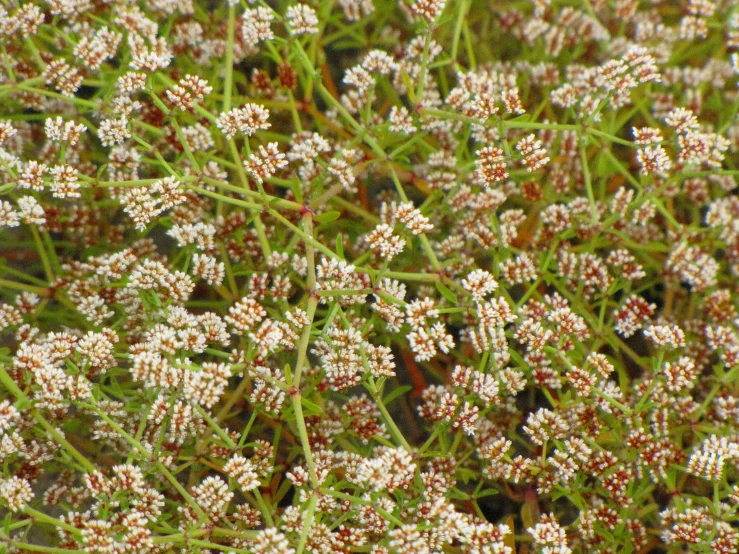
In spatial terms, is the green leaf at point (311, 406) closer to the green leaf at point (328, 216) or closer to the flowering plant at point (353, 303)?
the flowering plant at point (353, 303)

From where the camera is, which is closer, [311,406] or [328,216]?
[311,406]

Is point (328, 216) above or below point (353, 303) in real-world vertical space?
above

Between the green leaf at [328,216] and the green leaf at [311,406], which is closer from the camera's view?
the green leaf at [311,406]

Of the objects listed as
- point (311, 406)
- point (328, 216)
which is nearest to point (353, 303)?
point (328, 216)

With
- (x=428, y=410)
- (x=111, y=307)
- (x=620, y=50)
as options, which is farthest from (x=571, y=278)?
(x=111, y=307)

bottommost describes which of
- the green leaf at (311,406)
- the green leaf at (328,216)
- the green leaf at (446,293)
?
the green leaf at (311,406)

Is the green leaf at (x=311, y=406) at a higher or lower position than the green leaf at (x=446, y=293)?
lower

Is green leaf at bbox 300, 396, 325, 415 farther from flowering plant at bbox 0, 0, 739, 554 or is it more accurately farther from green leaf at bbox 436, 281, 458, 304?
green leaf at bbox 436, 281, 458, 304

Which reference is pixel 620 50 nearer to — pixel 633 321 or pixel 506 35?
pixel 506 35

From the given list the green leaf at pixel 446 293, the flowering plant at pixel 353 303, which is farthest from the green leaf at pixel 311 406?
the green leaf at pixel 446 293

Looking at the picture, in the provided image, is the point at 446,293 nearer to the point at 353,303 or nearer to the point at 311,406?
the point at 353,303
